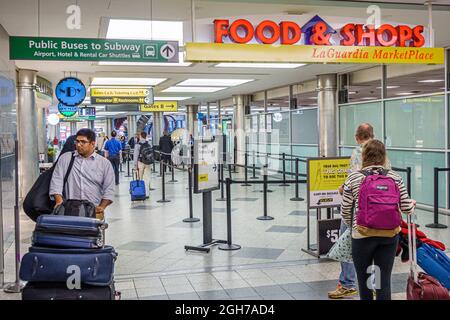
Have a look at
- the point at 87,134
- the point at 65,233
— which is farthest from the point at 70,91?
the point at 65,233

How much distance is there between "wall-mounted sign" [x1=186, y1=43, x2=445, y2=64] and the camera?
5.82 meters

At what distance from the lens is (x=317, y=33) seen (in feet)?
20.4

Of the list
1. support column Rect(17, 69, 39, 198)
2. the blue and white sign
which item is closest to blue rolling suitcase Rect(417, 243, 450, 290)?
the blue and white sign

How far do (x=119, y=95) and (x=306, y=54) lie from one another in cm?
996

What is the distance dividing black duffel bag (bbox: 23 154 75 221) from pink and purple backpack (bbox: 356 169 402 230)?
255 cm

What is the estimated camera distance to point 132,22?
7566 millimetres

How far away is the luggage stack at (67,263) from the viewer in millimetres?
3221

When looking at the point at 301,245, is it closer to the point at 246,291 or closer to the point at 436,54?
the point at 246,291

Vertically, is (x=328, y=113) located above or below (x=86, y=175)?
above

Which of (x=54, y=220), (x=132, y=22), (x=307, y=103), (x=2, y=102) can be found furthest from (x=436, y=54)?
(x=307, y=103)

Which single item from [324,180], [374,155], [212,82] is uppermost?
[212,82]

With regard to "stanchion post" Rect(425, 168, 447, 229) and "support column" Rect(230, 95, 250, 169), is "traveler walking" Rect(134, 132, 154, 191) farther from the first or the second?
"support column" Rect(230, 95, 250, 169)

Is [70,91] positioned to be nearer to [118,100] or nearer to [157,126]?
[118,100]

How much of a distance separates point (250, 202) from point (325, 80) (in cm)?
471
